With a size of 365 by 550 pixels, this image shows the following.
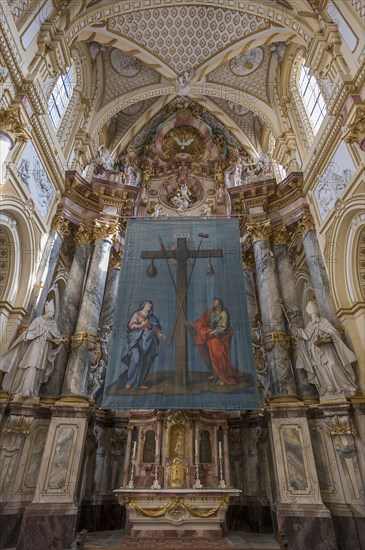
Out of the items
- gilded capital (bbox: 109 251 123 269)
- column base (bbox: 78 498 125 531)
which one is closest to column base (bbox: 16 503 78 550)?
column base (bbox: 78 498 125 531)

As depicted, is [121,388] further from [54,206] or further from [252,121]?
[252,121]

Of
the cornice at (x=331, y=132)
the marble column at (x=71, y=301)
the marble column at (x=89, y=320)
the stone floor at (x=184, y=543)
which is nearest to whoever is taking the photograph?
the stone floor at (x=184, y=543)

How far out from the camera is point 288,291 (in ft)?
38.8

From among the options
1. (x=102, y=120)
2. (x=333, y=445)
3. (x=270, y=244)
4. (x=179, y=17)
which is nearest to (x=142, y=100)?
(x=102, y=120)

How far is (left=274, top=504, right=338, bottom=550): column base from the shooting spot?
783 cm

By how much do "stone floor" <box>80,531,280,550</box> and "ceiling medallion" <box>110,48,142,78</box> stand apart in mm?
16220

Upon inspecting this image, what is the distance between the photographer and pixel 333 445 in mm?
8859

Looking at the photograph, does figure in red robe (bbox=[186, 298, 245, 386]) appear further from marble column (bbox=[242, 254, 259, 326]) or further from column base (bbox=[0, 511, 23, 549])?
column base (bbox=[0, 511, 23, 549])

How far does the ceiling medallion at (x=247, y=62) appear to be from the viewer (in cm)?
1507

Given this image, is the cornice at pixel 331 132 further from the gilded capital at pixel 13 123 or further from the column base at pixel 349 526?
the column base at pixel 349 526

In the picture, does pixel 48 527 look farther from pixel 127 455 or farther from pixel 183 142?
pixel 183 142

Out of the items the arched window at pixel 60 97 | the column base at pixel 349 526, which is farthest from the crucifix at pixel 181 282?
the arched window at pixel 60 97

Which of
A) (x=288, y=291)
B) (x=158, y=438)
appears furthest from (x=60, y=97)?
(x=158, y=438)

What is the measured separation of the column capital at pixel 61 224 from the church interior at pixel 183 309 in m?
0.05
